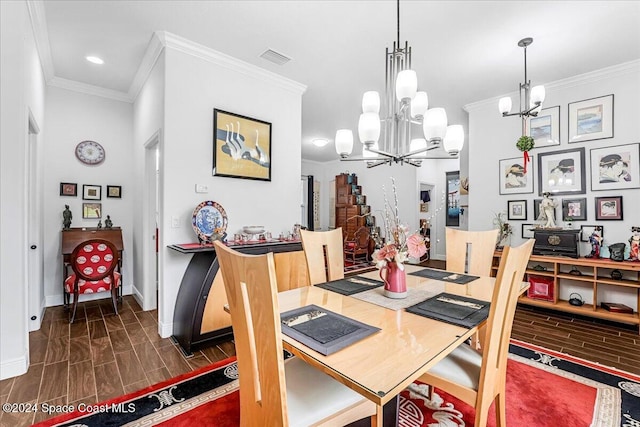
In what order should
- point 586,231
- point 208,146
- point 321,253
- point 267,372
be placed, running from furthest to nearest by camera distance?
point 586,231 < point 208,146 < point 321,253 < point 267,372

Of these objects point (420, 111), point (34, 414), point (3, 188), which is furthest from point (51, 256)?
point (420, 111)

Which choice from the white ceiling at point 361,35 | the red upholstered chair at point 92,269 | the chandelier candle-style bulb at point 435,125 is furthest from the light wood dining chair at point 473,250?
the red upholstered chair at point 92,269

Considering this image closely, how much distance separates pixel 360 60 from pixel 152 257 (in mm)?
3379

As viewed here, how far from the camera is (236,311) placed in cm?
111

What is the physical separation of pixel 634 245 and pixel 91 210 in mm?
6484

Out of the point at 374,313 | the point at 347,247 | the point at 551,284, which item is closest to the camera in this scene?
the point at 374,313

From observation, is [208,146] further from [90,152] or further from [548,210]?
[548,210]

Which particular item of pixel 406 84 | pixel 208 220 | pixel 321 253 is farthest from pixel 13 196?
pixel 406 84

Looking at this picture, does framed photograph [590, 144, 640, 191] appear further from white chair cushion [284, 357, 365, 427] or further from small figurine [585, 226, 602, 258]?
white chair cushion [284, 357, 365, 427]

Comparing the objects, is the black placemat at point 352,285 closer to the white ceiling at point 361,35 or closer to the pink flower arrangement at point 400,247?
the pink flower arrangement at point 400,247

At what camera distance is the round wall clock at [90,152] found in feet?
12.7

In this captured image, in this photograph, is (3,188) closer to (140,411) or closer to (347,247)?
(140,411)

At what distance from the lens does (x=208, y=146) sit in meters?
3.03

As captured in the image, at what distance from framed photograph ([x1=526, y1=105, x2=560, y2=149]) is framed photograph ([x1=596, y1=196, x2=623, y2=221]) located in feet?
2.81
